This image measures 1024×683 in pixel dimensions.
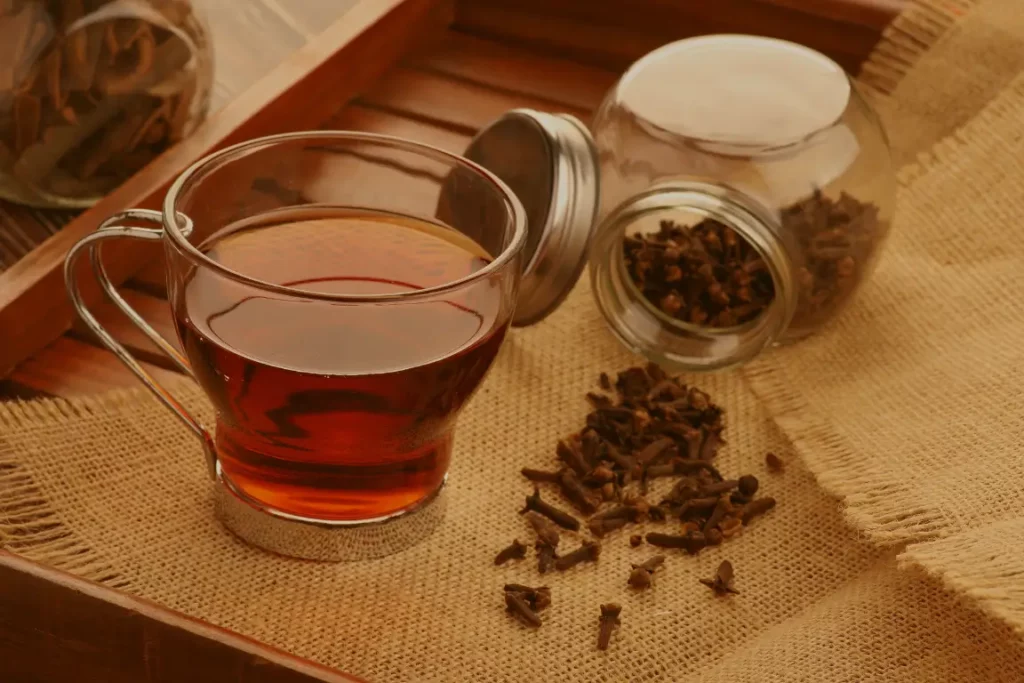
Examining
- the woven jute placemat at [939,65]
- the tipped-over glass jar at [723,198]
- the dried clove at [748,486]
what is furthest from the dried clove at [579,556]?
the woven jute placemat at [939,65]

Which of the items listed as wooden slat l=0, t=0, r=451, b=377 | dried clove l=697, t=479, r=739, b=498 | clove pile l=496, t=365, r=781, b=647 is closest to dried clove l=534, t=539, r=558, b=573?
clove pile l=496, t=365, r=781, b=647

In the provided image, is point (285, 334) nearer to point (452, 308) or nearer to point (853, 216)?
point (452, 308)

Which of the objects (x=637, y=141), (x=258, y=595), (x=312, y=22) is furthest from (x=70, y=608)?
(x=312, y=22)

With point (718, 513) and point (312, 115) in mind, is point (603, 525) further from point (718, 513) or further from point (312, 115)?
point (312, 115)

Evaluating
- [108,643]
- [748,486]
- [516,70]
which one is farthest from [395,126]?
[108,643]

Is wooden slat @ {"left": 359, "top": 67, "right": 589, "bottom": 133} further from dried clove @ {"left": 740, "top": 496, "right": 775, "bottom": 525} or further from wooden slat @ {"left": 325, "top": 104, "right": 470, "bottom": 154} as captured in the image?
dried clove @ {"left": 740, "top": 496, "right": 775, "bottom": 525}

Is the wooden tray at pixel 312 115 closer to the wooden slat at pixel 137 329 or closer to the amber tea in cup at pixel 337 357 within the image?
the wooden slat at pixel 137 329
